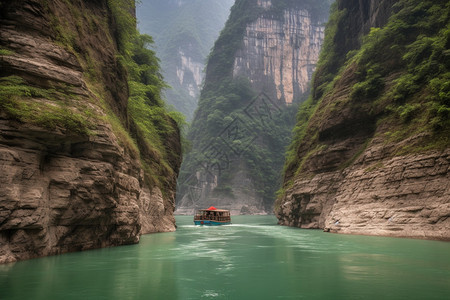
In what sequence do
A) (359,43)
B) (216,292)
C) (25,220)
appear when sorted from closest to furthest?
1. (216,292)
2. (25,220)
3. (359,43)

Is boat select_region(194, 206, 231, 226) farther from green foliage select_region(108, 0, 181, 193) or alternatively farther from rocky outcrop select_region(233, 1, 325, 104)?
rocky outcrop select_region(233, 1, 325, 104)

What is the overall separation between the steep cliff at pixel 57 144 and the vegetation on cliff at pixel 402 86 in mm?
16438

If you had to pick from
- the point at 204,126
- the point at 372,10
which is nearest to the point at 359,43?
the point at 372,10

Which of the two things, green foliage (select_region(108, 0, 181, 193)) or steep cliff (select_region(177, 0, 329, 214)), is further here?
steep cliff (select_region(177, 0, 329, 214))

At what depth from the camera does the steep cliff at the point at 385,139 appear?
Result: 55.9 ft

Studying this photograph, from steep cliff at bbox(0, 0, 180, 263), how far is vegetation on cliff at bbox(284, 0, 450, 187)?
53.9ft

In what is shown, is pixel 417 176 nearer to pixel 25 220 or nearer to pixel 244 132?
pixel 25 220

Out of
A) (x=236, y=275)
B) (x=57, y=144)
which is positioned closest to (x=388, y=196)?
(x=236, y=275)

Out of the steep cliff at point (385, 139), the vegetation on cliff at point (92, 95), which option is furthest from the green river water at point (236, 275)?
the vegetation on cliff at point (92, 95)

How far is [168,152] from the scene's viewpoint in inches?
1356

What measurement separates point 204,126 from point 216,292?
322ft

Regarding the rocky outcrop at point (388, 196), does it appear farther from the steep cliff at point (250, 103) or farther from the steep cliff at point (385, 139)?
the steep cliff at point (250, 103)

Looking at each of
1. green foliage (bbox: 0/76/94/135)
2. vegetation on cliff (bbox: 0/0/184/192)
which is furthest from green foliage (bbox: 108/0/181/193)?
green foliage (bbox: 0/76/94/135)

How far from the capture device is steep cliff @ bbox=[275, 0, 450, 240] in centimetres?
1705
